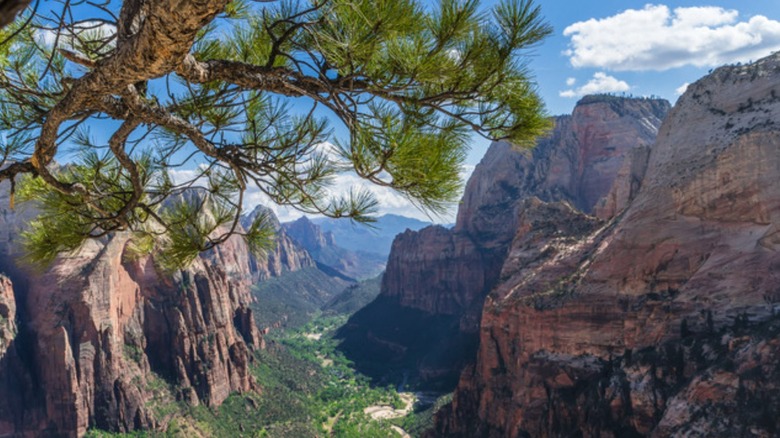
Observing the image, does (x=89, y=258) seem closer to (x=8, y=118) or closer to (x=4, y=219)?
(x=4, y=219)

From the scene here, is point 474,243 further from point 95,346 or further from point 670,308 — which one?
point 95,346

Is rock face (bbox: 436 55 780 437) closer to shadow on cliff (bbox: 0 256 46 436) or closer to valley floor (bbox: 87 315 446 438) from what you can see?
valley floor (bbox: 87 315 446 438)

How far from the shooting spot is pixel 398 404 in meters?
52.6

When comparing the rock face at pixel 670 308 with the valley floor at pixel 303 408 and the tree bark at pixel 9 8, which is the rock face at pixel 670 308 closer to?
the valley floor at pixel 303 408

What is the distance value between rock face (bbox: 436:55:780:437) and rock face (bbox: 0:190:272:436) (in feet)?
88.6

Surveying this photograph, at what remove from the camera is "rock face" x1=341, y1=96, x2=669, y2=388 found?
61938 millimetres

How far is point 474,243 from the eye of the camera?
73.4m

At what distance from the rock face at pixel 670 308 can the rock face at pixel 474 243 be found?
29.4 meters

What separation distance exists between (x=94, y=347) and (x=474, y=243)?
55.5 meters

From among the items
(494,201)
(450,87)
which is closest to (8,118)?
(450,87)

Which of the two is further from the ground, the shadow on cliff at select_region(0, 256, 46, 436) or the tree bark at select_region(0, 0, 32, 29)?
the tree bark at select_region(0, 0, 32, 29)

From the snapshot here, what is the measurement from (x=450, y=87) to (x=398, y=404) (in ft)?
180

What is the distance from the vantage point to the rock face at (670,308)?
54.1ft

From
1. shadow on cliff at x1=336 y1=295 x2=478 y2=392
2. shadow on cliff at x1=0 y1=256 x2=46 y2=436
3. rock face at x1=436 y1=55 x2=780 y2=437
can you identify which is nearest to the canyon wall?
shadow on cliff at x1=0 y1=256 x2=46 y2=436
